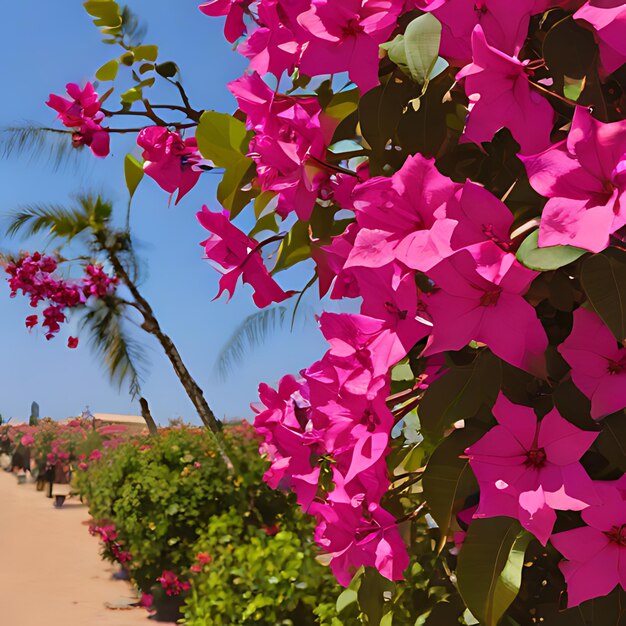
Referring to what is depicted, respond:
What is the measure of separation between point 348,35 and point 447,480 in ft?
1.64

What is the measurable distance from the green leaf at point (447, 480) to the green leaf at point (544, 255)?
0.84ft

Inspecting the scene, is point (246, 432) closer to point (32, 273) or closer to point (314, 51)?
point (32, 273)

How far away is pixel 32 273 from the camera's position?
33.4 ft

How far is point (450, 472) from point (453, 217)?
0.29m

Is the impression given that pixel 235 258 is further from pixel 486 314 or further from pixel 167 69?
pixel 486 314

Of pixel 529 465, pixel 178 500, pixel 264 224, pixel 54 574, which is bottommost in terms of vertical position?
pixel 54 574

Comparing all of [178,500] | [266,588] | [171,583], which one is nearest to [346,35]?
[266,588]

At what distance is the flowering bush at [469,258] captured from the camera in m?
0.69

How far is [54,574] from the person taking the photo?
8.58 metres

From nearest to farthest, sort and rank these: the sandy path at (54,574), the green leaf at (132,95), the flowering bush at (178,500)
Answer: the green leaf at (132,95) → the flowering bush at (178,500) → the sandy path at (54,574)

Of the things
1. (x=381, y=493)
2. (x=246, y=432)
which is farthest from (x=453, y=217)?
(x=246, y=432)

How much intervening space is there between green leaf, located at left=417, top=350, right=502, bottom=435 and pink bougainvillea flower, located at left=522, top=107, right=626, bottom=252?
0.60 ft

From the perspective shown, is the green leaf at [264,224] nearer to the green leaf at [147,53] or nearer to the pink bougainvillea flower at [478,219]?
the green leaf at [147,53]

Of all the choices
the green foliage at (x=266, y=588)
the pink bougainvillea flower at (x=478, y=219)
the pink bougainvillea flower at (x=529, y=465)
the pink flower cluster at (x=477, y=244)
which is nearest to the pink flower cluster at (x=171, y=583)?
the green foliage at (x=266, y=588)
